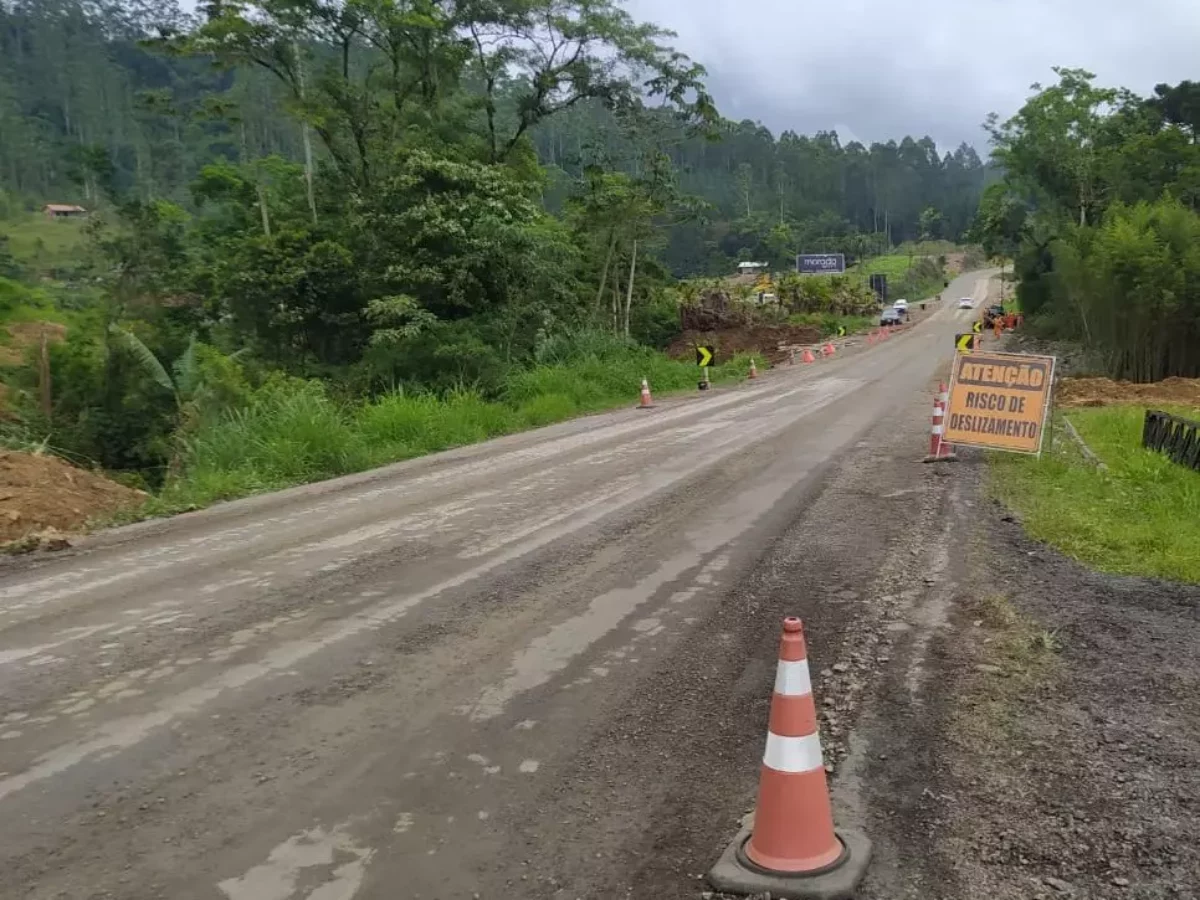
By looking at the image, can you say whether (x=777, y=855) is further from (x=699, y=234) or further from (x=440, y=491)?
(x=699, y=234)

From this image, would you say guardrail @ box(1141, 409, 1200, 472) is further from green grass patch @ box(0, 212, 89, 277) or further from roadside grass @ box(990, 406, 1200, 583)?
green grass patch @ box(0, 212, 89, 277)

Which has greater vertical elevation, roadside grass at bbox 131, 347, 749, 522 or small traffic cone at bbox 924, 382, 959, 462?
small traffic cone at bbox 924, 382, 959, 462

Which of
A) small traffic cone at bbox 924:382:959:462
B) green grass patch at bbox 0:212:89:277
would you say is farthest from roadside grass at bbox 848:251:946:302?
small traffic cone at bbox 924:382:959:462

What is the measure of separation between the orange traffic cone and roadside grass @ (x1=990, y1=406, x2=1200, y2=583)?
443 cm

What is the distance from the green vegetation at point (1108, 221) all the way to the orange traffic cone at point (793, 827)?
20.0 m

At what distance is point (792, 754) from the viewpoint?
3.03 m

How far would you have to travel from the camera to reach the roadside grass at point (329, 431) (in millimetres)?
10867

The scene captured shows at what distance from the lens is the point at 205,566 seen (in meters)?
6.88

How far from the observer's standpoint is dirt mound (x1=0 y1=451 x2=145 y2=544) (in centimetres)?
845

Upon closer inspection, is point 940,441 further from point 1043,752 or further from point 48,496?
point 48,496

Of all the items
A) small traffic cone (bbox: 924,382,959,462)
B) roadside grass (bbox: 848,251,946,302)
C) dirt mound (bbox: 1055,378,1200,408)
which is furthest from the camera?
roadside grass (bbox: 848,251,946,302)

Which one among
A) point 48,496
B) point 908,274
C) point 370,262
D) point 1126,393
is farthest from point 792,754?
point 908,274

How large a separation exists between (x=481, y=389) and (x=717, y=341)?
82.4 ft

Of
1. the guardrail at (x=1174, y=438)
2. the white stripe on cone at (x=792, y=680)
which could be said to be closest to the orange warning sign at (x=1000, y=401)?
the guardrail at (x=1174, y=438)
